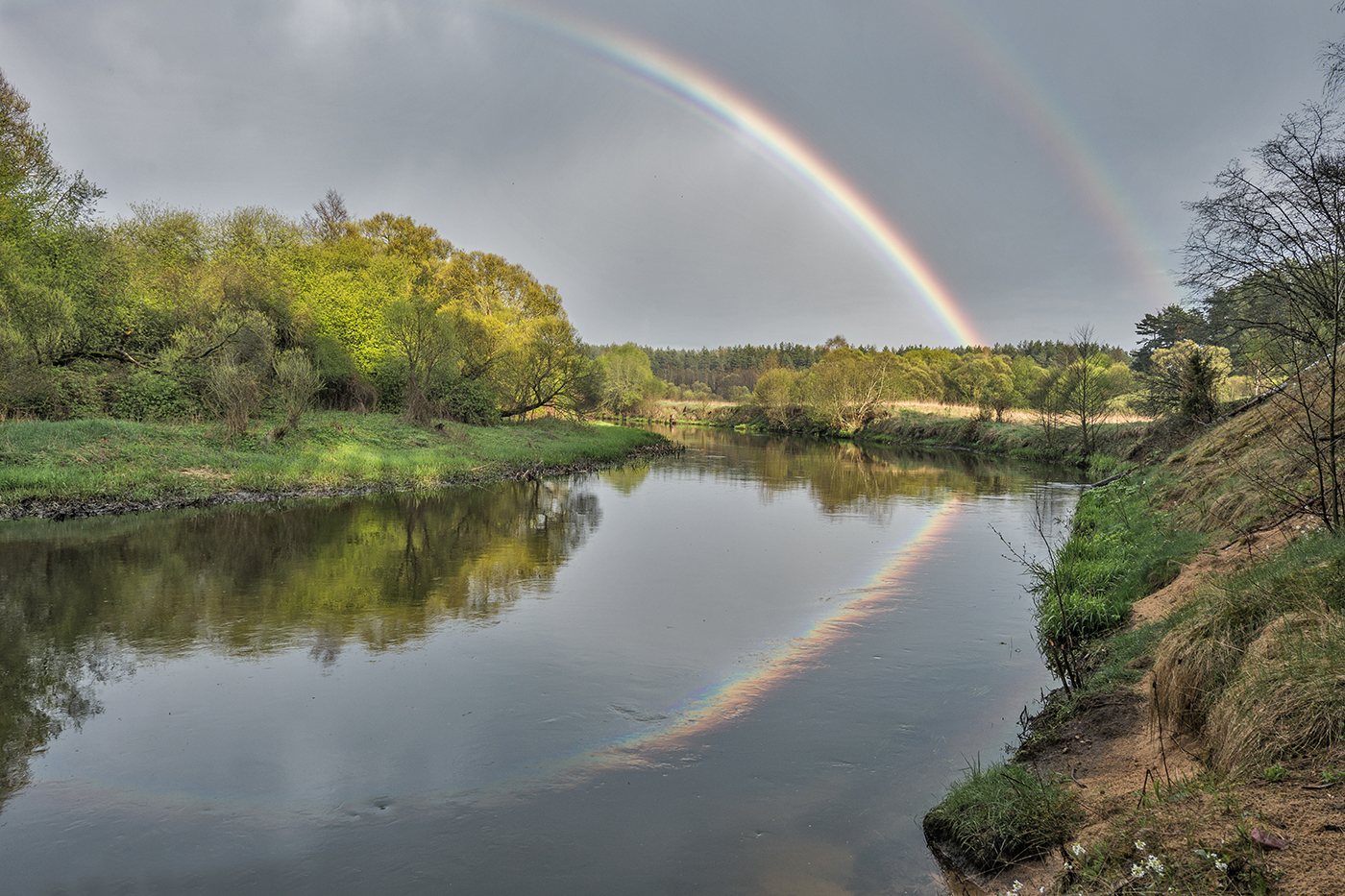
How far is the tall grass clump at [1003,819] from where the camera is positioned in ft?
15.5

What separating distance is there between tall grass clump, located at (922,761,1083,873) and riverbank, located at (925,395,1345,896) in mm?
19

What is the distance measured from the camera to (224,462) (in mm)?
22109

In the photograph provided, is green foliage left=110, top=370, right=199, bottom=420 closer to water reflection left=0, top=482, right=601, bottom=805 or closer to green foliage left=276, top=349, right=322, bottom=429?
green foliage left=276, top=349, right=322, bottom=429

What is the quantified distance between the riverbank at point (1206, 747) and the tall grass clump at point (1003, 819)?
19 mm

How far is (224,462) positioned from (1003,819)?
78.9ft

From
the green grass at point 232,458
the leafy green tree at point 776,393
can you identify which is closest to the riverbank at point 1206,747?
the green grass at point 232,458

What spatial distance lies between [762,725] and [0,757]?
7.30 m

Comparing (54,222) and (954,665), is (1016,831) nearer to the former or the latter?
(954,665)

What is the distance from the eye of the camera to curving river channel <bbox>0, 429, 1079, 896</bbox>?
5.24 meters

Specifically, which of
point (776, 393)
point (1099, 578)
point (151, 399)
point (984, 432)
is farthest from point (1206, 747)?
point (776, 393)

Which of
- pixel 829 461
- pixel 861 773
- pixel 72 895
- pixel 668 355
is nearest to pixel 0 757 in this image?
pixel 72 895

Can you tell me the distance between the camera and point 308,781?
6262 millimetres

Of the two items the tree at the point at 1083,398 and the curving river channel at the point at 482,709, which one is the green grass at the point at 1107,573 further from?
the tree at the point at 1083,398

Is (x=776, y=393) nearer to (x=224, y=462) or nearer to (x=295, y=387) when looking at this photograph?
(x=295, y=387)
